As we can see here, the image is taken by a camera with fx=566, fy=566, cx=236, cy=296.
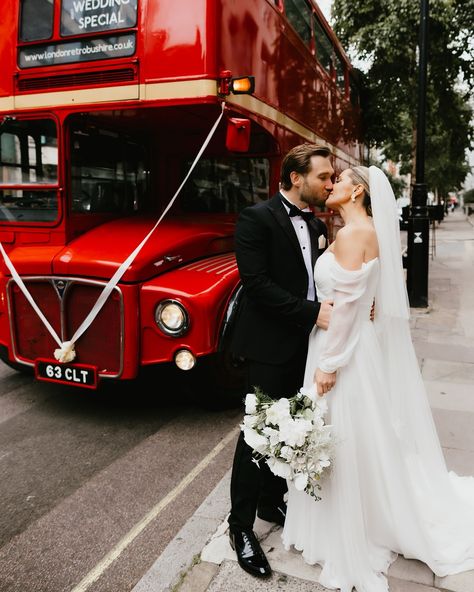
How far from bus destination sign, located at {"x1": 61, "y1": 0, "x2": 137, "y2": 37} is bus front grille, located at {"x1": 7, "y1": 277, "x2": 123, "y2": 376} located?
196 centimetres

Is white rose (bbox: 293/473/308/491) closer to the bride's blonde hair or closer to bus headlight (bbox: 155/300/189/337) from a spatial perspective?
the bride's blonde hair

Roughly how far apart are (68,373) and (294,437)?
2.50 m

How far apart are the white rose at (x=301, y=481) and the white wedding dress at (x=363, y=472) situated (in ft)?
0.69

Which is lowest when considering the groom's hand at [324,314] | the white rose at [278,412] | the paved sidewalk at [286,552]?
the paved sidewalk at [286,552]

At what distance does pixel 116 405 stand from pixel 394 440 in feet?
9.89

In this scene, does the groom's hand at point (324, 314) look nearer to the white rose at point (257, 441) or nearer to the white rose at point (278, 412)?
the white rose at point (278, 412)

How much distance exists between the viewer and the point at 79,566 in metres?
2.79

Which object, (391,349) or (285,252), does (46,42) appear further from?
(391,349)

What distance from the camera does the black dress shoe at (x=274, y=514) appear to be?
9.41 ft

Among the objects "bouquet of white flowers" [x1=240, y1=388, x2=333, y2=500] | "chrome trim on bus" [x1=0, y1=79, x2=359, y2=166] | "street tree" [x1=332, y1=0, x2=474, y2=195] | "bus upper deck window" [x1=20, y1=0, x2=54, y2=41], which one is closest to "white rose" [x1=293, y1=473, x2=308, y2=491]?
"bouquet of white flowers" [x1=240, y1=388, x2=333, y2=500]

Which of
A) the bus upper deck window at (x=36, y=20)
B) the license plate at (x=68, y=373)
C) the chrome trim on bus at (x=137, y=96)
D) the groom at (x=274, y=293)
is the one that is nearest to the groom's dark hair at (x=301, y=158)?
the groom at (x=274, y=293)

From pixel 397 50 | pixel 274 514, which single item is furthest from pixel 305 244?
pixel 397 50

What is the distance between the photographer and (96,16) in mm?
4375

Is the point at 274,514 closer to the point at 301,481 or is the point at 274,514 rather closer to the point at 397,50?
the point at 301,481
